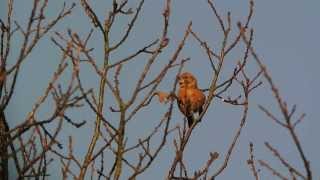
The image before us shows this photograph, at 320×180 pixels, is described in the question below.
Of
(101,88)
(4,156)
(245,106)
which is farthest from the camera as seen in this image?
(245,106)

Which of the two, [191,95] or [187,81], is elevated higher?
[187,81]

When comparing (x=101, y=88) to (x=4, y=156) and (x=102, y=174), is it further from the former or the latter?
(x=4, y=156)

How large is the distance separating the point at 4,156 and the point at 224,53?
113 inches

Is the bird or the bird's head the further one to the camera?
the bird's head

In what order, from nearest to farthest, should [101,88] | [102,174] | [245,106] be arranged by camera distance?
1. [102,174]
2. [101,88]
3. [245,106]

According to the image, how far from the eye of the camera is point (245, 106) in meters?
5.80

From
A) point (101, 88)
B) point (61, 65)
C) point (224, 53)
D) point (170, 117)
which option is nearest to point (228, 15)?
point (224, 53)

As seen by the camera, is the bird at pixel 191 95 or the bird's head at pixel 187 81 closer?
the bird at pixel 191 95

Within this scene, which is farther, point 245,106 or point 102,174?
point 245,106

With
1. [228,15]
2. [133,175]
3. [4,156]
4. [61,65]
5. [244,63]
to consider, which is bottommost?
[4,156]

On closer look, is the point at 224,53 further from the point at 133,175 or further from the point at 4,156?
the point at 4,156

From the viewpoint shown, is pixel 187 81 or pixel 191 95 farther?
pixel 187 81

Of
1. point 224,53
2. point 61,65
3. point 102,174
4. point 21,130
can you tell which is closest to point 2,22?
point 61,65

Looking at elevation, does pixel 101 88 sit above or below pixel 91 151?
above
